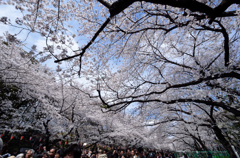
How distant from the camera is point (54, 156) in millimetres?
3311

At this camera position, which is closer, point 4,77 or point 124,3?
point 124,3

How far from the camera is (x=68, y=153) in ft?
5.32

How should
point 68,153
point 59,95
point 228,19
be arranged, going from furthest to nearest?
point 59,95, point 228,19, point 68,153

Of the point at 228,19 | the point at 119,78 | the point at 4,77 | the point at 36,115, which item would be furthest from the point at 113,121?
the point at 228,19

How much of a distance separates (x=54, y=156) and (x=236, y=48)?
10.2 meters

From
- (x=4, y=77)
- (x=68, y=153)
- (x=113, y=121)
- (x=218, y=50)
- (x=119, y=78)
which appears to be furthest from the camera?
(x=113, y=121)

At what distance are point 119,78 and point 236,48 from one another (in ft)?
23.2

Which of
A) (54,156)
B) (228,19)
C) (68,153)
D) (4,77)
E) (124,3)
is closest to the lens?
(68,153)

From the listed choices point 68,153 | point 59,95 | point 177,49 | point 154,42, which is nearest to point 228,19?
point 177,49

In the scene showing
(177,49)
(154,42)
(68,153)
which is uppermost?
(177,49)

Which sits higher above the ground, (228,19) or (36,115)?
(228,19)

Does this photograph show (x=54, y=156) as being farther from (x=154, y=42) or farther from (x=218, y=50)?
(x=218, y=50)

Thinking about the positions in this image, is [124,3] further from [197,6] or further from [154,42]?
[154,42]

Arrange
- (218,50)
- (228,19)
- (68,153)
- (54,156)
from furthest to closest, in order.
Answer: (218,50)
(228,19)
(54,156)
(68,153)
